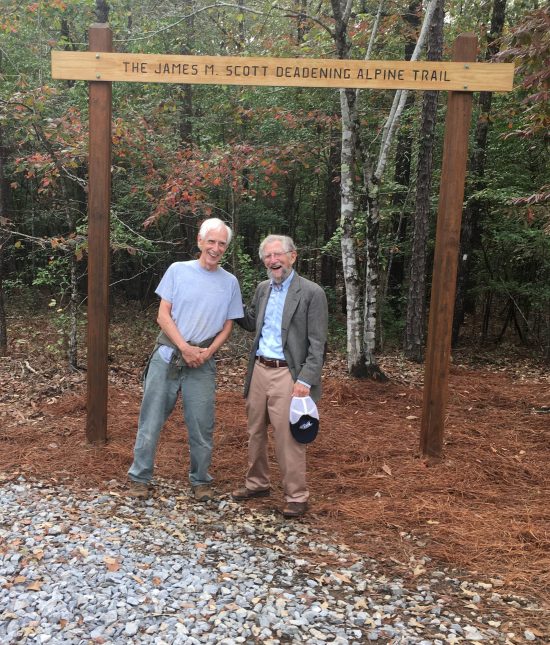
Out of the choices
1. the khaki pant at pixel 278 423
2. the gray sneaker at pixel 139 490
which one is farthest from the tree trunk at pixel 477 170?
the gray sneaker at pixel 139 490

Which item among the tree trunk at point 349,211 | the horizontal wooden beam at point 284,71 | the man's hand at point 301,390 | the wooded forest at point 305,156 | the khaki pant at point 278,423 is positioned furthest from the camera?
the wooded forest at point 305,156

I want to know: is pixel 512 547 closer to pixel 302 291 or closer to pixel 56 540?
pixel 302 291

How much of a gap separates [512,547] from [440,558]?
0.47 m

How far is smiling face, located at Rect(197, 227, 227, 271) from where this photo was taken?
12.5ft

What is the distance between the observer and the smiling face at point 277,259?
3.77 meters

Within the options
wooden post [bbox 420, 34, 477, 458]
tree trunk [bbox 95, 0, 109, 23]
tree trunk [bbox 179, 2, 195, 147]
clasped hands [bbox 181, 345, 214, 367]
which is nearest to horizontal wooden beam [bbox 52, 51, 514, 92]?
wooden post [bbox 420, 34, 477, 458]

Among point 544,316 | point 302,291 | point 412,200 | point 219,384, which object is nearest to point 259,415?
point 302,291

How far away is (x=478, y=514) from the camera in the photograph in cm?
396

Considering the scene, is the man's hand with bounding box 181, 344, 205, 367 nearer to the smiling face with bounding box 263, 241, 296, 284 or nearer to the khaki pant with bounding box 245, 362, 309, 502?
the khaki pant with bounding box 245, 362, 309, 502

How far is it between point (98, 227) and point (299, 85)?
6.50 feet

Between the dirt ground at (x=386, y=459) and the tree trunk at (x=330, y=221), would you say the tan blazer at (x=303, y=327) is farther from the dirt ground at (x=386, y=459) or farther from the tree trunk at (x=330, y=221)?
the tree trunk at (x=330, y=221)

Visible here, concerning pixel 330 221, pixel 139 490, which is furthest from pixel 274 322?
pixel 330 221

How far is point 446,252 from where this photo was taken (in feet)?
15.2

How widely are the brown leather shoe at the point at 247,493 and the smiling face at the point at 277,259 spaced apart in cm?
162
